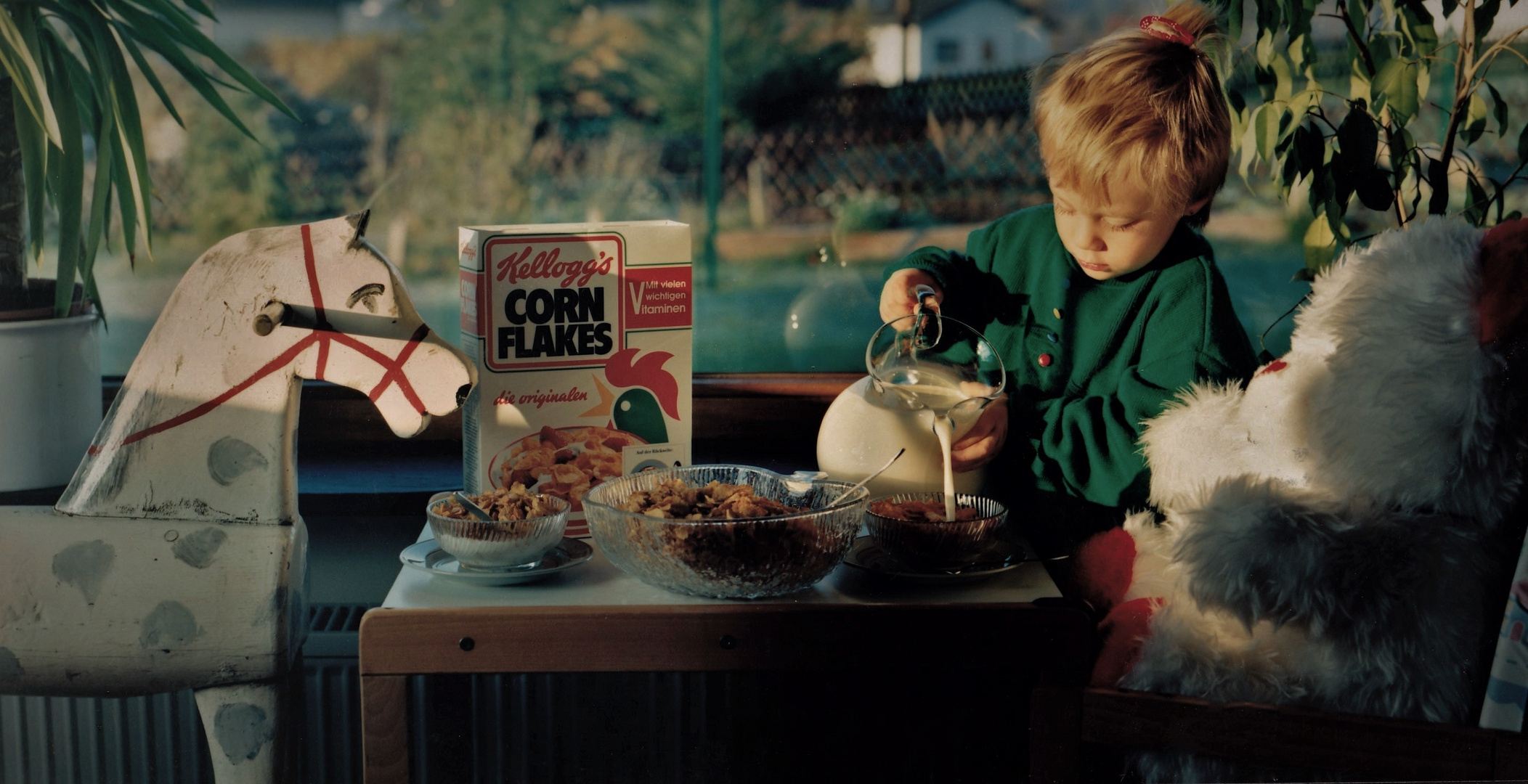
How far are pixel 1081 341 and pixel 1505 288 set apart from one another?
0.45 meters

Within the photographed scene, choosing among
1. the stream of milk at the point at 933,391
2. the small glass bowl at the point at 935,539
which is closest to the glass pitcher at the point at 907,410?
the stream of milk at the point at 933,391

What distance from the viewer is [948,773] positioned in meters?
1.42

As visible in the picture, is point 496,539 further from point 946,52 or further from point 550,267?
point 946,52

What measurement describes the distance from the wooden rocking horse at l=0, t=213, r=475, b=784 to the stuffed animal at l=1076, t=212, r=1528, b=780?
24.6 inches

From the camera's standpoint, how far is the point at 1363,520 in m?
0.80

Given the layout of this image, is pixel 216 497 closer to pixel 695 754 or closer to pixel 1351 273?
pixel 695 754

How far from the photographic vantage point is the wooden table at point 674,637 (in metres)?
0.80

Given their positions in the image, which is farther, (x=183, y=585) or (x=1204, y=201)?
(x=1204, y=201)

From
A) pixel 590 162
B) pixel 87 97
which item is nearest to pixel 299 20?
pixel 87 97

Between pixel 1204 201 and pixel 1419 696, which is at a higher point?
pixel 1204 201

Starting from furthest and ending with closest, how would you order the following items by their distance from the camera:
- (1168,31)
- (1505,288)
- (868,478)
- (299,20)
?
(299,20) → (1168,31) → (868,478) → (1505,288)

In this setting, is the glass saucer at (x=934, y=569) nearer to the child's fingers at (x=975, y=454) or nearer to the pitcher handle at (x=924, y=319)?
the child's fingers at (x=975, y=454)

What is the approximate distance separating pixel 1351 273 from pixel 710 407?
0.82m

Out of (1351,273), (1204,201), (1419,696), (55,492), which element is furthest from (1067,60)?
(55,492)
